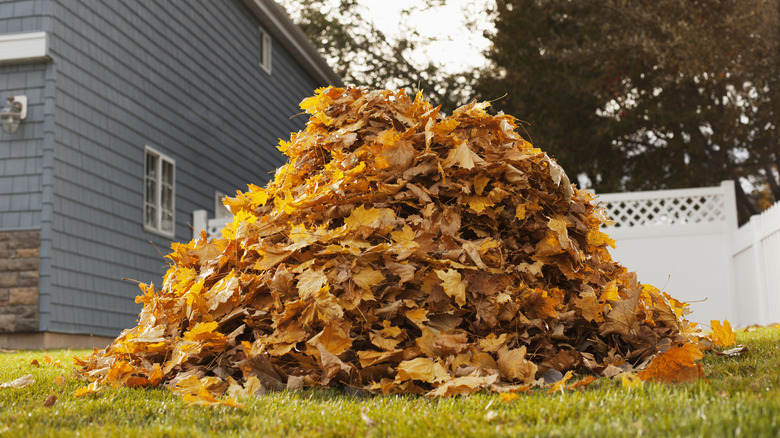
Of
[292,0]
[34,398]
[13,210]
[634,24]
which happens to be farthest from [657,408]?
[292,0]

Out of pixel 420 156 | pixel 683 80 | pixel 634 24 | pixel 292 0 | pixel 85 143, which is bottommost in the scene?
pixel 420 156

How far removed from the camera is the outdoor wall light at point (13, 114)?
8.07 metres

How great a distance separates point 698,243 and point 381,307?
8.23 m

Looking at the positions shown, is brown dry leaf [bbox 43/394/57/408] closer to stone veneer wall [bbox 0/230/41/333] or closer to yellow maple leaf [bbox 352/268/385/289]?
yellow maple leaf [bbox 352/268/385/289]

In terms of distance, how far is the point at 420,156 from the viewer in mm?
3580

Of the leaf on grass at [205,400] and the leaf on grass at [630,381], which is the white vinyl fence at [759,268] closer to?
the leaf on grass at [630,381]

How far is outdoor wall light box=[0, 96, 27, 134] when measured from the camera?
8.07m

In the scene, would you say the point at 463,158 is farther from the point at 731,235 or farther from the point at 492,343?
the point at 731,235

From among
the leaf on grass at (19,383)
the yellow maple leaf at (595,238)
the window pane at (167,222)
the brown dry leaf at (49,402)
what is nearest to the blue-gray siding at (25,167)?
the window pane at (167,222)

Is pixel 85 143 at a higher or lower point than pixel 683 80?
lower

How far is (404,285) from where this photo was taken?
10.8 ft

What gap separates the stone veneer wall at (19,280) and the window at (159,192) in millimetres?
2241

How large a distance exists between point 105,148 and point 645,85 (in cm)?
1191

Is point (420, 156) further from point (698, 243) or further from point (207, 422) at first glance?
point (698, 243)
